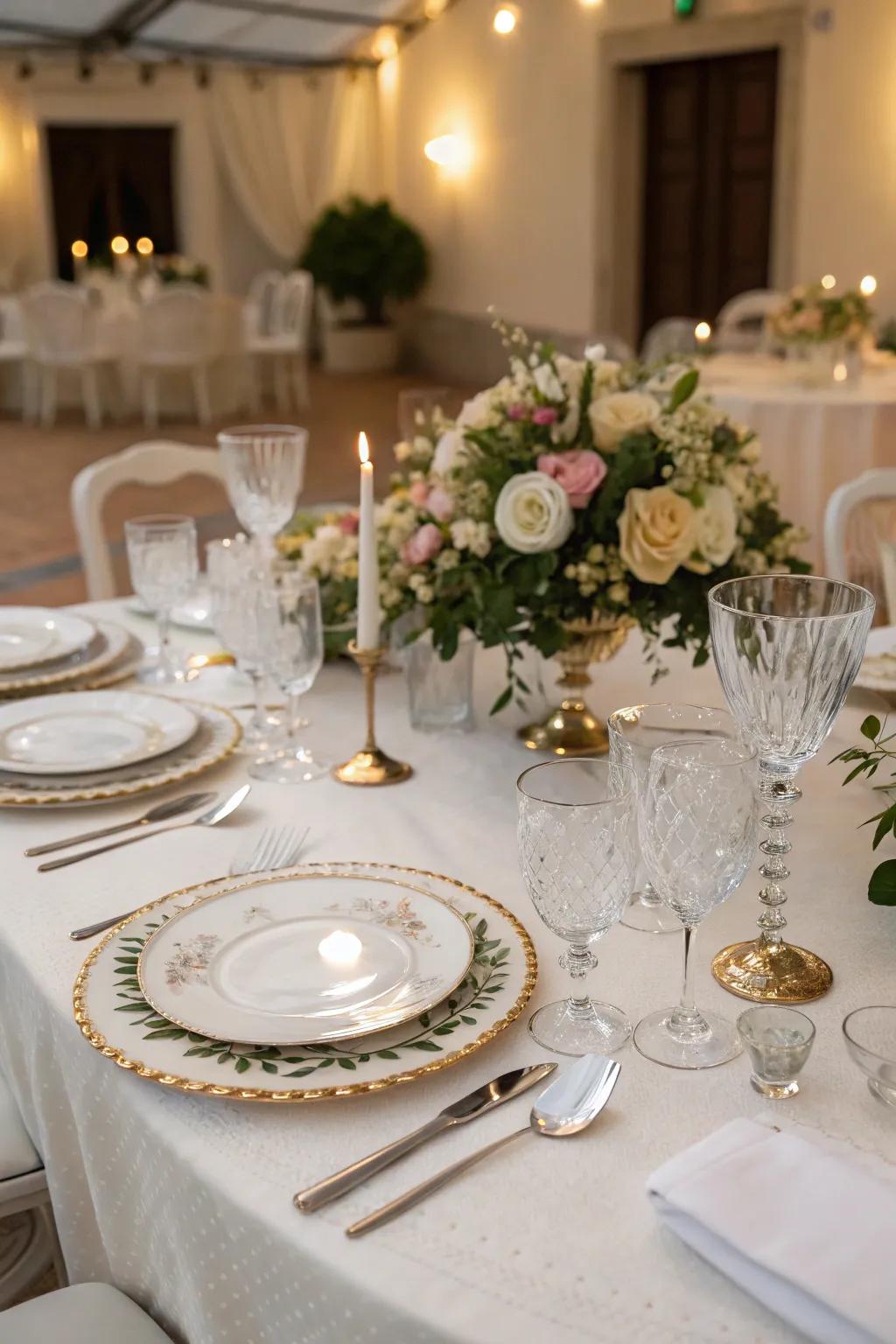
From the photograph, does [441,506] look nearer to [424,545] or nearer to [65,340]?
[424,545]

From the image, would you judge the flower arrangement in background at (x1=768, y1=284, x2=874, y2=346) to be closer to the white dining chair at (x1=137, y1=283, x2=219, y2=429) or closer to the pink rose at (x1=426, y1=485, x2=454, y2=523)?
the pink rose at (x1=426, y1=485, x2=454, y2=523)

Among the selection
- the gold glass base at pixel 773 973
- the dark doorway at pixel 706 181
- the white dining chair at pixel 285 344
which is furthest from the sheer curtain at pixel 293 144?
the gold glass base at pixel 773 973

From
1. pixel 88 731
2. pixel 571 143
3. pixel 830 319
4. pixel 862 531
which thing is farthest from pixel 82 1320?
pixel 571 143

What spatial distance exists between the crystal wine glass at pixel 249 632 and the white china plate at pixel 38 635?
0.88 feet

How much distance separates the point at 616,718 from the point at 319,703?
0.69m

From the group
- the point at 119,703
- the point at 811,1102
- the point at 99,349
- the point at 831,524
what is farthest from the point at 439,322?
the point at 811,1102

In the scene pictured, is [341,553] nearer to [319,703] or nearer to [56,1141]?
[319,703]

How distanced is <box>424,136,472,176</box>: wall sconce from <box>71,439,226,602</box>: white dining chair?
8.85 m

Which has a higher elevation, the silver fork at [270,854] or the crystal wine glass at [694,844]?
the crystal wine glass at [694,844]

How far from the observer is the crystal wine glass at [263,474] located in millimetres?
1822

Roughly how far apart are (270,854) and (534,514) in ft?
1.36

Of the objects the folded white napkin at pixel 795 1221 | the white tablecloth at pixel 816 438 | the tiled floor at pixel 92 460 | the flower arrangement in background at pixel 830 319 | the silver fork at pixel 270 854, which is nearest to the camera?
the folded white napkin at pixel 795 1221

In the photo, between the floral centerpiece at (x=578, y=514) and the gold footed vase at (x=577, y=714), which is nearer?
the floral centerpiece at (x=578, y=514)

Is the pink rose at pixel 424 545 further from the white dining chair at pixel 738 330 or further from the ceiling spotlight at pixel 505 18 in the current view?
the ceiling spotlight at pixel 505 18
